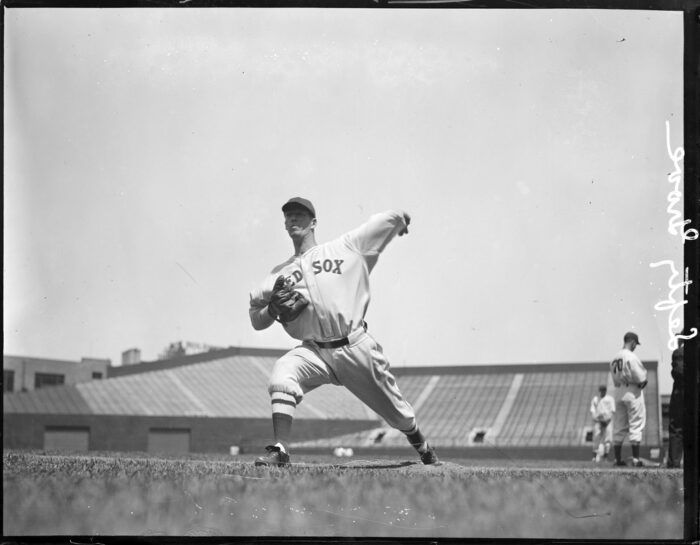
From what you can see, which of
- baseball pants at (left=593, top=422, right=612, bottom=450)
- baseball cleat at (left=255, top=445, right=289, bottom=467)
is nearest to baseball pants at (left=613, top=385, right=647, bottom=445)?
baseball pants at (left=593, top=422, right=612, bottom=450)

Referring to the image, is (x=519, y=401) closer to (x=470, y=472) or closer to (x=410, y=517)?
(x=470, y=472)

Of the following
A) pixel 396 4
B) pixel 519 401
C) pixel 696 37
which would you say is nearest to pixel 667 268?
pixel 696 37

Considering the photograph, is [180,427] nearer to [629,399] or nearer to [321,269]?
[629,399]

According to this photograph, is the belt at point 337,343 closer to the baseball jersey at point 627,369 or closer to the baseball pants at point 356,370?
the baseball pants at point 356,370

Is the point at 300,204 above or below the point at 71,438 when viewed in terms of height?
above

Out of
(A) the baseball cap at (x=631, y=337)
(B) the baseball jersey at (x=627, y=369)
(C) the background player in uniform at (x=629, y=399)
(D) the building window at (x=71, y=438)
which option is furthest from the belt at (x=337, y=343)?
(D) the building window at (x=71, y=438)
